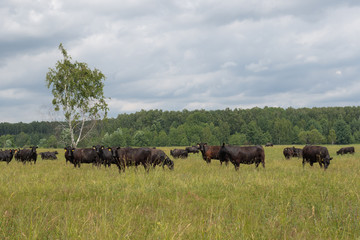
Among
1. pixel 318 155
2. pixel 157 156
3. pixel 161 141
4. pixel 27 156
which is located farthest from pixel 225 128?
pixel 157 156

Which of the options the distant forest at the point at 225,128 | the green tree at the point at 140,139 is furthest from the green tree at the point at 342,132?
the green tree at the point at 140,139

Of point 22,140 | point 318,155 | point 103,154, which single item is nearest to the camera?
point 318,155

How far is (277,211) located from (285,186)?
2.93 m

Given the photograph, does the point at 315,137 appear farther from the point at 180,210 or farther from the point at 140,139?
the point at 180,210

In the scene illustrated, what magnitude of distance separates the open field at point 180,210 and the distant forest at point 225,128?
85.3 metres

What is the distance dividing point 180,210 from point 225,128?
111762 mm

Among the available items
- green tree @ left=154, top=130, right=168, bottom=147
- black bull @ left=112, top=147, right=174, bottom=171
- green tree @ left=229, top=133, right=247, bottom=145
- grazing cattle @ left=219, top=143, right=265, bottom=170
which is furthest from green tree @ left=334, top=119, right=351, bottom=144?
black bull @ left=112, top=147, right=174, bottom=171

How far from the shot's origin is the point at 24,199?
25.0 ft

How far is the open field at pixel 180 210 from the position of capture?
Answer: 4688mm

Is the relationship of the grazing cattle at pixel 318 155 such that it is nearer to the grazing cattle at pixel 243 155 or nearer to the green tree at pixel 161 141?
the grazing cattle at pixel 243 155

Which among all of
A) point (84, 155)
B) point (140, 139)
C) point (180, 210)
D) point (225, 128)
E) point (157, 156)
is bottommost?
point (140, 139)

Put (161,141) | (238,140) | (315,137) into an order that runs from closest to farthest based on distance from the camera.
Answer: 1. (238,140)
2. (315,137)
3. (161,141)

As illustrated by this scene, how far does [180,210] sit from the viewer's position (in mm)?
6457

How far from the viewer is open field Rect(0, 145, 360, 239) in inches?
185
